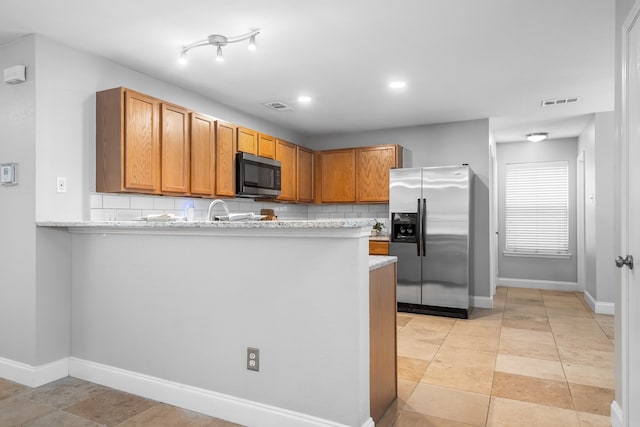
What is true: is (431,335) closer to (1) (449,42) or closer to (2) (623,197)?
(2) (623,197)

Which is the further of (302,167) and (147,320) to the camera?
(302,167)

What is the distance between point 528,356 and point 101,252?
3.42m

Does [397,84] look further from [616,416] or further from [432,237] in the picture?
[616,416]

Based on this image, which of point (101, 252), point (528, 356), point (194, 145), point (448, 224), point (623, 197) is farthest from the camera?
point (448, 224)

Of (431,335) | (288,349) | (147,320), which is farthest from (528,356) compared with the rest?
(147,320)

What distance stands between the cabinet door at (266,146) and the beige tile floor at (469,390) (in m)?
2.54

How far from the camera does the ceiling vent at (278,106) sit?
4.64m

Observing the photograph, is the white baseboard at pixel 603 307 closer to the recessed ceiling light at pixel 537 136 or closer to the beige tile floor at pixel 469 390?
the beige tile floor at pixel 469 390

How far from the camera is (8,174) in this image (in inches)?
114

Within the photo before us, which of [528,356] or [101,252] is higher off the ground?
[101,252]

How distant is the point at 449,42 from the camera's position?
3055mm

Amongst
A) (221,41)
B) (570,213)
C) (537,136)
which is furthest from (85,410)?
(570,213)

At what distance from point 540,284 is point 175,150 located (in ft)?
20.0

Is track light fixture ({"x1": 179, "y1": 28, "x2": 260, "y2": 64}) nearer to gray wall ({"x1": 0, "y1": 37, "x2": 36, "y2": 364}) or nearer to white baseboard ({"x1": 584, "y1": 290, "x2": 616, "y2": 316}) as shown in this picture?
gray wall ({"x1": 0, "y1": 37, "x2": 36, "y2": 364})
